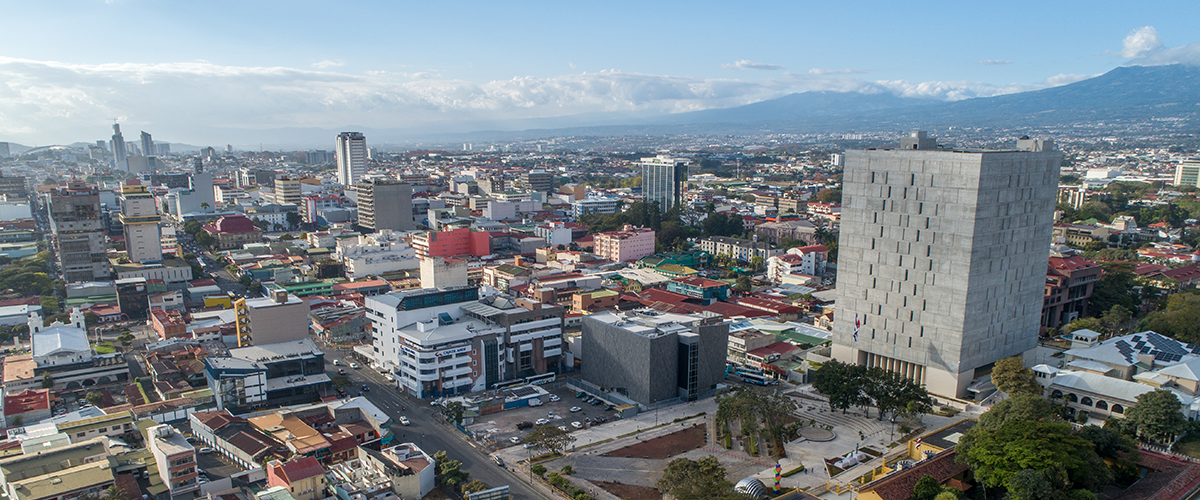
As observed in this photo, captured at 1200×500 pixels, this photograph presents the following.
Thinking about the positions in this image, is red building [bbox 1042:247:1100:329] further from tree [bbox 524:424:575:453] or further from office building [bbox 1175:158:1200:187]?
office building [bbox 1175:158:1200:187]

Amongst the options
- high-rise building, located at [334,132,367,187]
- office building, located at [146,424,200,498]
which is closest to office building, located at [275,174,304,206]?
high-rise building, located at [334,132,367,187]

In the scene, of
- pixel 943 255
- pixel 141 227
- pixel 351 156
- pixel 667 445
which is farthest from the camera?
pixel 351 156

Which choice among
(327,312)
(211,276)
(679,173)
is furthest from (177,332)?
(679,173)

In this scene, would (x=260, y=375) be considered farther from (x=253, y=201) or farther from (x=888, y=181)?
(x=253, y=201)

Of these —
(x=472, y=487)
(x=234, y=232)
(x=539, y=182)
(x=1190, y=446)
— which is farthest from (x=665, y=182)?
(x=472, y=487)

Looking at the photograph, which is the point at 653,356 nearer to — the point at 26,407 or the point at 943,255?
the point at 943,255

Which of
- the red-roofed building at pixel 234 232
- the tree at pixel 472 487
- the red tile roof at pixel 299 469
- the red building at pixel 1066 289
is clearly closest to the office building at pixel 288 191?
the red-roofed building at pixel 234 232
